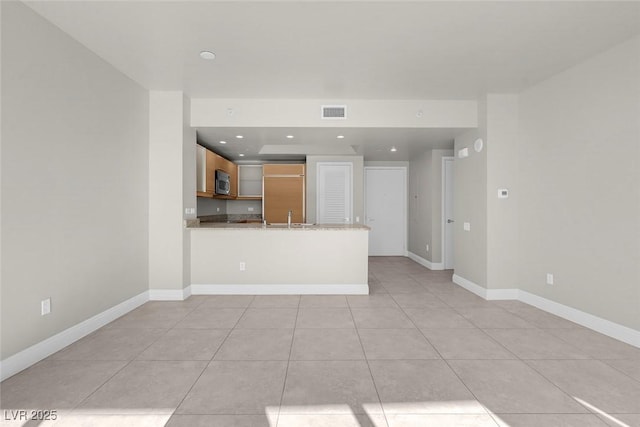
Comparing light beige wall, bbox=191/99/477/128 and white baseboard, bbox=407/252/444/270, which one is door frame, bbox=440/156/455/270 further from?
light beige wall, bbox=191/99/477/128

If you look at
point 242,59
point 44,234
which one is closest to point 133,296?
point 44,234

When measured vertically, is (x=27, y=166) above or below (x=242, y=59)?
below

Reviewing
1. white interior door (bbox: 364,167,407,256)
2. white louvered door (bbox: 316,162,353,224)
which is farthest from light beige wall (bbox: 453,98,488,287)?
white interior door (bbox: 364,167,407,256)

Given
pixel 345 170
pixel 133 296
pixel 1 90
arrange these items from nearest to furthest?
pixel 1 90, pixel 133 296, pixel 345 170

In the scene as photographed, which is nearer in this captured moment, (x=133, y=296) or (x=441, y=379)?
(x=441, y=379)

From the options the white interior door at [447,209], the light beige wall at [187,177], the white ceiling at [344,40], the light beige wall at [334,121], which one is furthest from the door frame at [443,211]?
the light beige wall at [187,177]

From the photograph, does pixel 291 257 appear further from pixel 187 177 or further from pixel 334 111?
pixel 334 111

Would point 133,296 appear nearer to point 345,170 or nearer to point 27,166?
point 27,166

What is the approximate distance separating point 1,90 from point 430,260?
6.06 metres

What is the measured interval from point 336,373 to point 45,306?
2.32 meters

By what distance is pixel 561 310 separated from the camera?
124 inches

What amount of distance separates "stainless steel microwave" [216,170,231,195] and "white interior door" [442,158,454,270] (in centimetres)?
420

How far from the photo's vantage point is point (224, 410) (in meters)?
1.65

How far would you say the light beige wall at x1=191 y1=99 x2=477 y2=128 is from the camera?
3.85 metres
